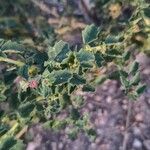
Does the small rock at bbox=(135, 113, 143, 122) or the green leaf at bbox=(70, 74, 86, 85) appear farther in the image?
the small rock at bbox=(135, 113, 143, 122)

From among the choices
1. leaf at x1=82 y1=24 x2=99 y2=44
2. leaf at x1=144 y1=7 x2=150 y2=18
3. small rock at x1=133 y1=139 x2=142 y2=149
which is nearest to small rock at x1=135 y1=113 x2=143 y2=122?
small rock at x1=133 y1=139 x2=142 y2=149

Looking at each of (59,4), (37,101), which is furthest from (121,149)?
(59,4)

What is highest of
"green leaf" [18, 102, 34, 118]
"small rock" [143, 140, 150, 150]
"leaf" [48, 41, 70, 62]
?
"leaf" [48, 41, 70, 62]

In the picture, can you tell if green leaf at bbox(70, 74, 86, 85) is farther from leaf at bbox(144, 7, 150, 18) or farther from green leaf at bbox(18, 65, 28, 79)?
leaf at bbox(144, 7, 150, 18)

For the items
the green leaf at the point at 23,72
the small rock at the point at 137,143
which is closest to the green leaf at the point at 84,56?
the green leaf at the point at 23,72

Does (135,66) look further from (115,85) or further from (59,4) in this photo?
(59,4)
